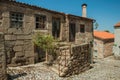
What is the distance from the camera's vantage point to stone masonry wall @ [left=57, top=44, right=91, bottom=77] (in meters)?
10.2

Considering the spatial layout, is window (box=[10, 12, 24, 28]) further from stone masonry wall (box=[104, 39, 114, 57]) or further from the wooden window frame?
stone masonry wall (box=[104, 39, 114, 57])

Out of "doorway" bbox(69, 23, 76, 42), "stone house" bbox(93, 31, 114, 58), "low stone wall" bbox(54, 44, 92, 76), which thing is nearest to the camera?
"low stone wall" bbox(54, 44, 92, 76)

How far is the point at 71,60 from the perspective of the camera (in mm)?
10438

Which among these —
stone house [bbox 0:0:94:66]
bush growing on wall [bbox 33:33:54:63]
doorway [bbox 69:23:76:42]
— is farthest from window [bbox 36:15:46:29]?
doorway [bbox 69:23:76:42]

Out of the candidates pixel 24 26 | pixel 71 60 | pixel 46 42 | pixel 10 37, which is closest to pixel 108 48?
pixel 46 42

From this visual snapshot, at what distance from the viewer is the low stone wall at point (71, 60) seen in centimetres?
1021

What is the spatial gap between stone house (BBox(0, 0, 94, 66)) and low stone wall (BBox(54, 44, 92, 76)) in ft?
9.82

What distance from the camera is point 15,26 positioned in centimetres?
1162

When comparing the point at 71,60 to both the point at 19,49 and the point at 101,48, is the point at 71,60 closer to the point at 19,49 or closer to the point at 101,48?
the point at 19,49

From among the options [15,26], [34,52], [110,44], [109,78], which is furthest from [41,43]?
[110,44]

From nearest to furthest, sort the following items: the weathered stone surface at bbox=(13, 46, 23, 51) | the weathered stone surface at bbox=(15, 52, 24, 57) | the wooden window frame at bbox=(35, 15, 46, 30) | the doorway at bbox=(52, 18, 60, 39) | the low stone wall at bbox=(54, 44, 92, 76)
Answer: the low stone wall at bbox=(54, 44, 92, 76) < the weathered stone surface at bbox=(13, 46, 23, 51) < the weathered stone surface at bbox=(15, 52, 24, 57) < the wooden window frame at bbox=(35, 15, 46, 30) < the doorway at bbox=(52, 18, 60, 39)

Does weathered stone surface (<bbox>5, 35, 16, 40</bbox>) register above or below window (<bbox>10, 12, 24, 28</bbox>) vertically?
below

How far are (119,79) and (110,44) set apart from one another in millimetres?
17792

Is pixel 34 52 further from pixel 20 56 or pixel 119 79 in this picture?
A: pixel 119 79
